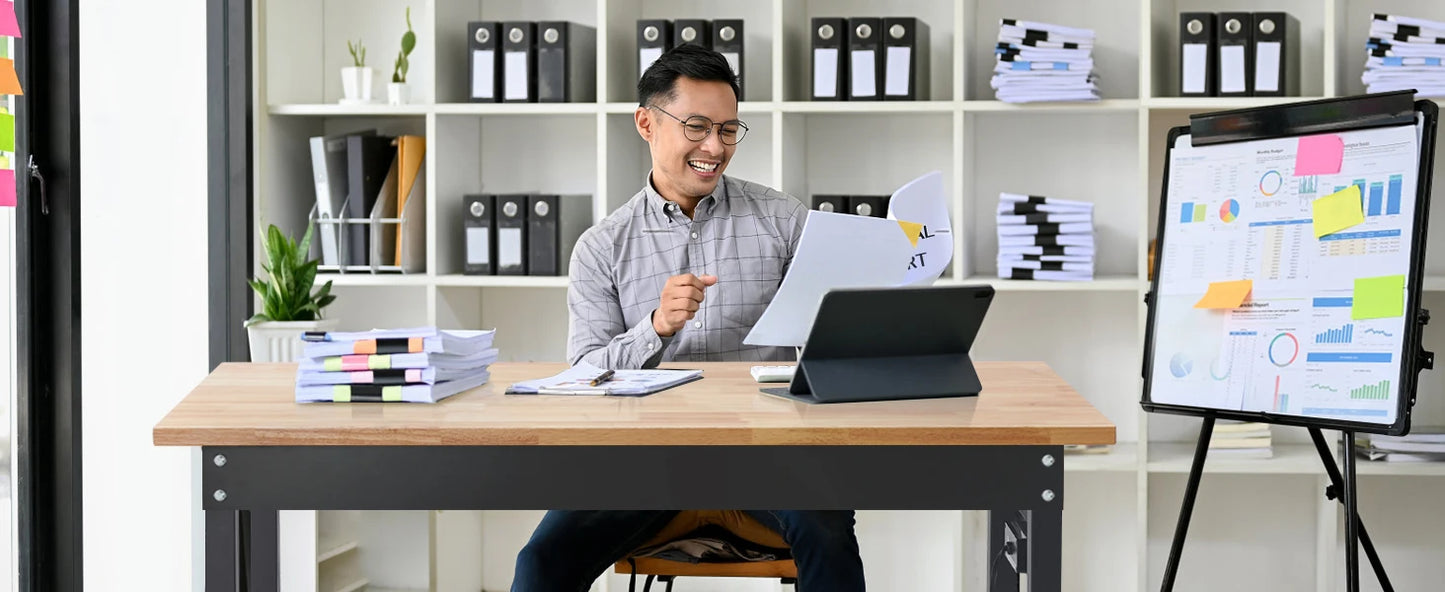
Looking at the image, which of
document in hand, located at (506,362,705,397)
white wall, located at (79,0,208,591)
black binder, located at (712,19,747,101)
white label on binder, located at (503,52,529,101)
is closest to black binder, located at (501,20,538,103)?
white label on binder, located at (503,52,529,101)

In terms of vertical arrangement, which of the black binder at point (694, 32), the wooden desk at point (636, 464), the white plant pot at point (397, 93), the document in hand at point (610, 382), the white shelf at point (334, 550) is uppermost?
the black binder at point (694, 32)

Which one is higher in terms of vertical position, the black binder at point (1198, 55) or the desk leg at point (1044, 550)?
the black binder at point (1198, 55)

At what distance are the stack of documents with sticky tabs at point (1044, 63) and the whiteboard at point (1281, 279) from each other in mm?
524

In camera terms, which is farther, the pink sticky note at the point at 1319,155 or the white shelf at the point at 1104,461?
the white shelf at the point at 1104,461

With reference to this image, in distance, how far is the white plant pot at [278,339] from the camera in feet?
10.1

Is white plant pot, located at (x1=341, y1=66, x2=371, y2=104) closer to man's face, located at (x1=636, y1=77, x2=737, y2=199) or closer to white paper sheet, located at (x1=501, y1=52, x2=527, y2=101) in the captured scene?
white paper sheet, located at (x1=501, y1=52, x2=527, y2=101)

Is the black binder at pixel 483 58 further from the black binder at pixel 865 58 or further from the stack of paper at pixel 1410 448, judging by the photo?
the stack of paper at pixel 1410 448

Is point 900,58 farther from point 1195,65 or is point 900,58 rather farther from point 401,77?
point 401,77

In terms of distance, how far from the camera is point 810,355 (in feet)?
5.90

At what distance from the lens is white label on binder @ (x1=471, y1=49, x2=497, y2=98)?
3.39 metres

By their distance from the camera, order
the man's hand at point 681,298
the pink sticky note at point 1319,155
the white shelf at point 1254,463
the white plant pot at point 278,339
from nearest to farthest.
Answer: the man's hand at point 681,298
the pink sticky note at point 1319,155
the white plant pot at point 278,339
the white shelf at point 1254,463

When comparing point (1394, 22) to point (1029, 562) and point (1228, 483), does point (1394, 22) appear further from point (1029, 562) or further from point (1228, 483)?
point (1029, 562)

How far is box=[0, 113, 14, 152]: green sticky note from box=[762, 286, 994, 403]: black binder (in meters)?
1.44

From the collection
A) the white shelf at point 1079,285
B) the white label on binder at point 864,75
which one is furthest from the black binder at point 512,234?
the white shelf at point 1079,285
